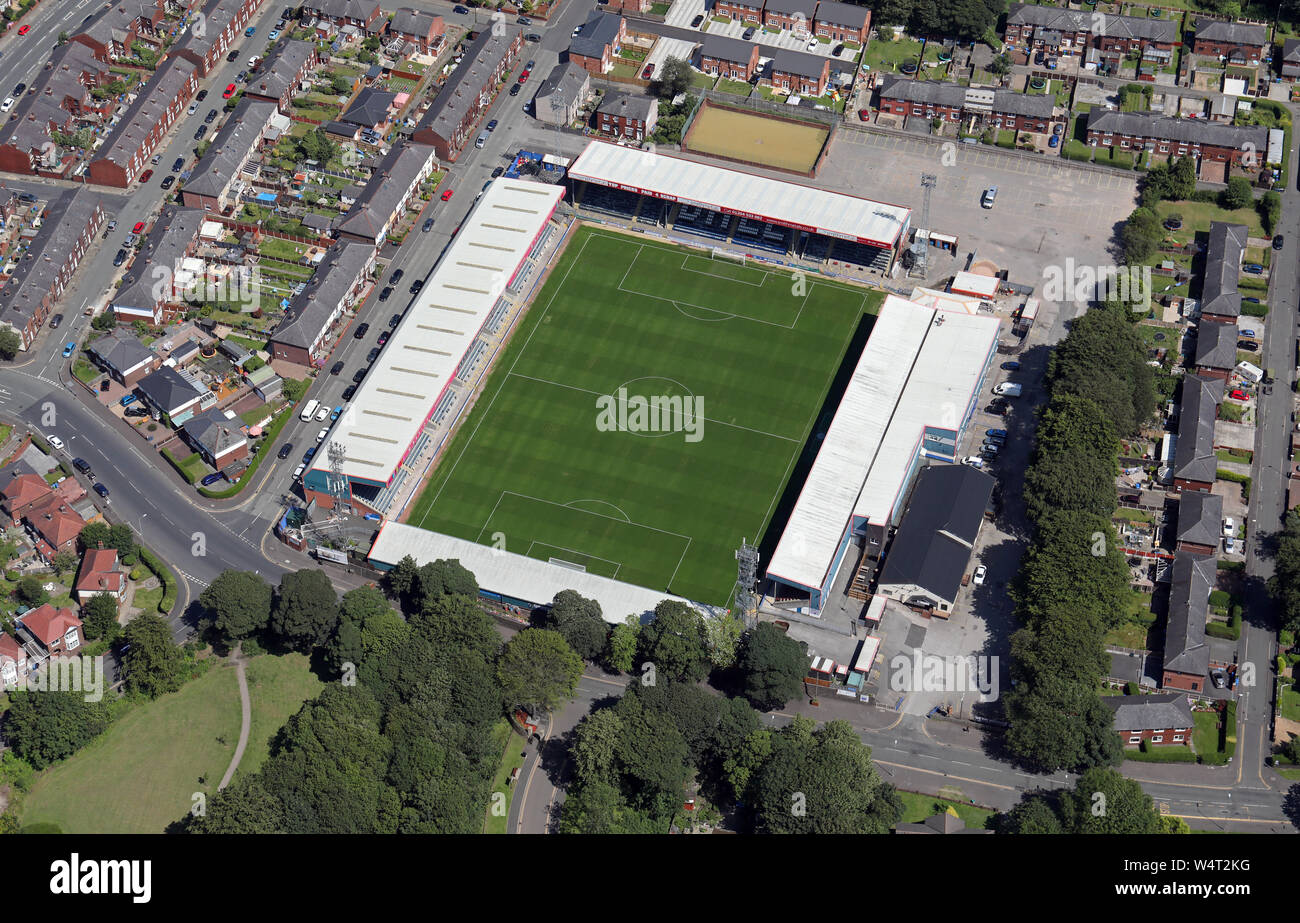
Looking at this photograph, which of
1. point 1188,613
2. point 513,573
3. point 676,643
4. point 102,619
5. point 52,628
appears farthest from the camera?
point 513,573

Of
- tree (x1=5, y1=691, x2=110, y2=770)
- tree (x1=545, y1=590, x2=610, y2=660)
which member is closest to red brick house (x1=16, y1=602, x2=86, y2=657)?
tree (x1=5, y1=691, x2=110, y2=770)

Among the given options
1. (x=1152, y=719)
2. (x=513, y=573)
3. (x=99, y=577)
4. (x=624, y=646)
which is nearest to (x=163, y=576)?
(x=99, y=577)

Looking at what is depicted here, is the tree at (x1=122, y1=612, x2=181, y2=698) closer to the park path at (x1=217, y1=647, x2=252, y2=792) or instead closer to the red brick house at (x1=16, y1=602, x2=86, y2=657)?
the park path at (x1=217, y1=647, x2=252, y2=792)

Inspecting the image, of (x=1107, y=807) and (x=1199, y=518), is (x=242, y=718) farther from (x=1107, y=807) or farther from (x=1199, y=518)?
(x=1199, y=518)

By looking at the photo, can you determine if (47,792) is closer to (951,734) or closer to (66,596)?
(66,596)

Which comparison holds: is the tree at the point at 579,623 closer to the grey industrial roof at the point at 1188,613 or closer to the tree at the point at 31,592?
the tree at the point at 31,592
